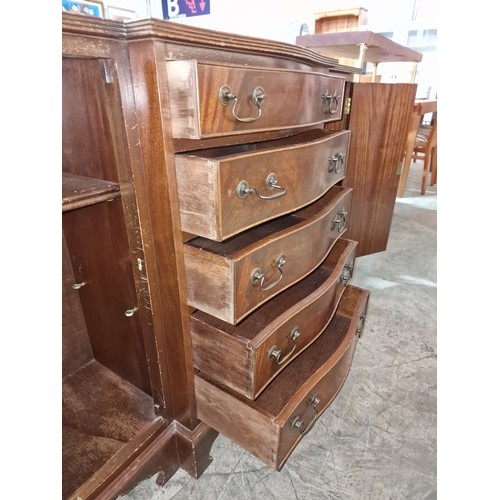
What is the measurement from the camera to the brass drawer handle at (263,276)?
26.6 inches

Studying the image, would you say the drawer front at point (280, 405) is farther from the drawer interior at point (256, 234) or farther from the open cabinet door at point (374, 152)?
the open cabinet door at point (374, 152)

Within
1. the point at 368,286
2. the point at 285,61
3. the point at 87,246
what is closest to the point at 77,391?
the point at 87,246

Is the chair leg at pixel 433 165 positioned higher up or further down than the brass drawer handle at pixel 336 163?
further down

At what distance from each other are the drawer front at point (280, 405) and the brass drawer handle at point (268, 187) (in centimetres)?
44

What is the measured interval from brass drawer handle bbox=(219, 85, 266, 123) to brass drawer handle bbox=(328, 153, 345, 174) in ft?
1.15

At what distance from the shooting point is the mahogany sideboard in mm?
549

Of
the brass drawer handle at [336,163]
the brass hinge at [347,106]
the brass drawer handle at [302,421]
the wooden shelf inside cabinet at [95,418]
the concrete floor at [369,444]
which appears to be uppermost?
the brass hinge at [347,106]

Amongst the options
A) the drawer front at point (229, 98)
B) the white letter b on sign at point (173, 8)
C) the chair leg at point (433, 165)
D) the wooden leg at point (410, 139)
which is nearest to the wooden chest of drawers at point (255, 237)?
the drawer front at point (229, 98)

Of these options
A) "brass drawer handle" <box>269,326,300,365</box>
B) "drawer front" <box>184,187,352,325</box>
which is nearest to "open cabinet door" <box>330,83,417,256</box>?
"drawer front" <box>184,187,352,325</box>

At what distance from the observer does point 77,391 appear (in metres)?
0.96

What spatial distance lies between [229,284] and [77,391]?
639mm

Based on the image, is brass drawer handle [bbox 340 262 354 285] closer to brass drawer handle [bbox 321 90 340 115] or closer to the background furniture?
brass drawer handle [bbox 321 90 340 115]

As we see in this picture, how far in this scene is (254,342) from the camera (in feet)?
2.23
